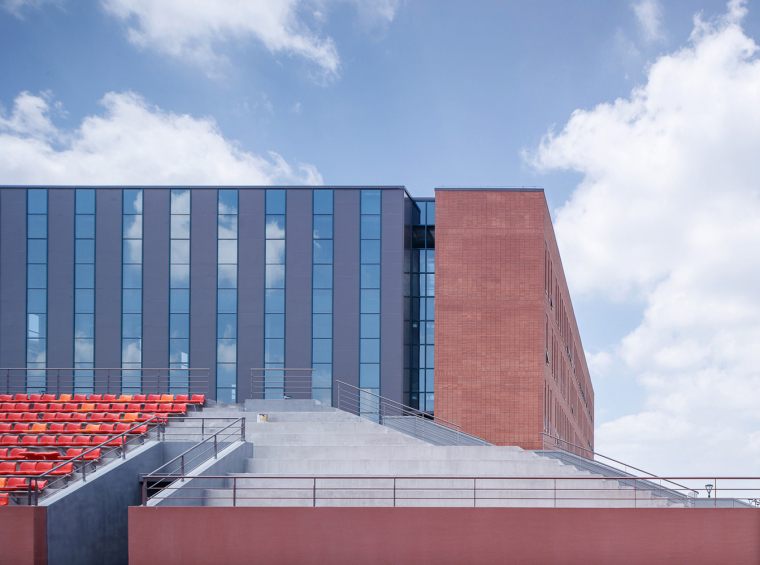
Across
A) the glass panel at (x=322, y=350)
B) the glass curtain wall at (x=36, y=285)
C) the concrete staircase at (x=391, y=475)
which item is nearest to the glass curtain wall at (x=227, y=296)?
the glass panel at (x=322, y=350)

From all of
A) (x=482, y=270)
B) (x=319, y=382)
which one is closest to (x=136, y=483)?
(x=319, y=382)

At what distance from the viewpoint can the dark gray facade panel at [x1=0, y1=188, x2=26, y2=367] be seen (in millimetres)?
27438

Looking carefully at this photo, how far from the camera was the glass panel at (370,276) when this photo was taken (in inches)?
1079

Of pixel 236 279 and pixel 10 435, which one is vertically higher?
pixel 236 279

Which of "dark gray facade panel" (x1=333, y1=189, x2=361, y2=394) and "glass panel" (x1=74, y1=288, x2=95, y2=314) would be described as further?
"glass panel" (x1=74, y1=288, x2=95, y2=314)

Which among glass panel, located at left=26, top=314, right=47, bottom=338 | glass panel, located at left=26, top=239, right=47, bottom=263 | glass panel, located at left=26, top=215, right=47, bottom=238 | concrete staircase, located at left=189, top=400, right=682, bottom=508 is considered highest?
glass panel, located at left=26, top=215, right=47, bottom=238

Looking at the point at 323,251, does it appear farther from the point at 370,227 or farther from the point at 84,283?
the point at 84,283

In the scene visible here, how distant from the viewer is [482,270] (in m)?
26.9

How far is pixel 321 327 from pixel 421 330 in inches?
170

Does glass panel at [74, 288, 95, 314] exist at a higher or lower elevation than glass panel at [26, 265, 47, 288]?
lower

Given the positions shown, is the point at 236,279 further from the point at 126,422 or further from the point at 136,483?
the point at 136,483

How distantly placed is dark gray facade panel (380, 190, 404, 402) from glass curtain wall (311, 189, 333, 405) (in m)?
2.16

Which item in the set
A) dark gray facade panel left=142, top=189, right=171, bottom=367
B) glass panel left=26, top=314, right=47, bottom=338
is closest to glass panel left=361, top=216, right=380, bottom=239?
dark gray facade panel left=142, top=189, right=171, bottom=367

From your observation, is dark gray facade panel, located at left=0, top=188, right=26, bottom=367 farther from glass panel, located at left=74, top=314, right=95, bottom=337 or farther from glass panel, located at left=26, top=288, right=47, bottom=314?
glass panel, located at left=74, top=314, right=95, bottom=337
